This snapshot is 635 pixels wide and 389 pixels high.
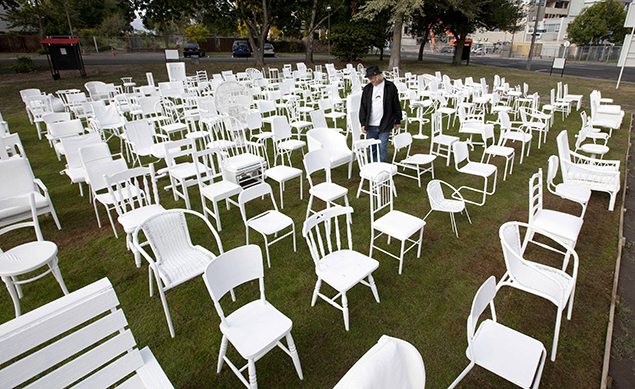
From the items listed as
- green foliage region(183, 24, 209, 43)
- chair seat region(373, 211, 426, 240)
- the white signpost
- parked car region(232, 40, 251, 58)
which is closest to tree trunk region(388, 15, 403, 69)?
the white signpost

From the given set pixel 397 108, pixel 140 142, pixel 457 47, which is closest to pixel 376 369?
pixel 397 108

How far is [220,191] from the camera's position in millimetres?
4246

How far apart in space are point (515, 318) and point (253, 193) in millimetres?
2961

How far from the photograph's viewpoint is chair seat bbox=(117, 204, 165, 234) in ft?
11.6

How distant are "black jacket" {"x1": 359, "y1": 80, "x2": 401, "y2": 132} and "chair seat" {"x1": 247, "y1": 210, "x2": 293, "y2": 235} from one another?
2.82 meters

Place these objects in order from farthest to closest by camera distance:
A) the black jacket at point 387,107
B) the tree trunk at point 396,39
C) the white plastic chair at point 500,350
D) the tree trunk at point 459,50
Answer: the tree trunk at point 459,50, the tree trunk at point 396,39, the black jacket at point 387,107, the white plastic chair at point 500,350

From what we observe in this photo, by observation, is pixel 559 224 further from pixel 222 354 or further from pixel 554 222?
pixel 222 354

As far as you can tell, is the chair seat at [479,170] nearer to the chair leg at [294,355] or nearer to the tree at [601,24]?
the chair leg at [294,355]

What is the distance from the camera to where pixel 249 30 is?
2050cm

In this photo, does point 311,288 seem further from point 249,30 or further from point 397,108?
point 249,30

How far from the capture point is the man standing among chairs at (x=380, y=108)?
559cm

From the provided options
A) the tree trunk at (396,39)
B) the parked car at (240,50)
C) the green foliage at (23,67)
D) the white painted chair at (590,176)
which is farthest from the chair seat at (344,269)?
the parked car at (240,50)

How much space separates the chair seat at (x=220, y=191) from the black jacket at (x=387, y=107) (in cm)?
270

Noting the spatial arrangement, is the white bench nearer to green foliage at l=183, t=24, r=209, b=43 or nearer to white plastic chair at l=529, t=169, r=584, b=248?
white plastic chair at l=529, t=169, r=584, b=248
